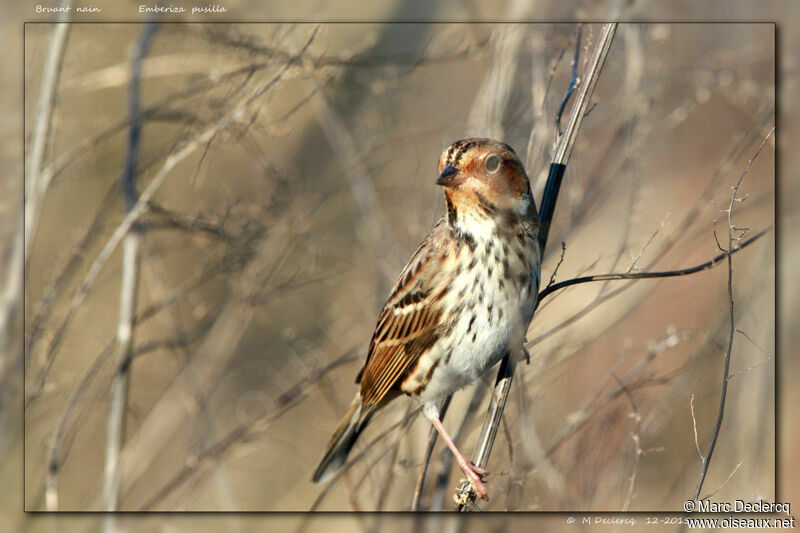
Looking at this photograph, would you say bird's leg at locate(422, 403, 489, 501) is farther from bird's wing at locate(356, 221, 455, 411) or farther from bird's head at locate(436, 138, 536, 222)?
bird's head at locate(436, 138, 536, 222)

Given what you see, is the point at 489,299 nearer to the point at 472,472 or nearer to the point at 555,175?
the point at 555,175

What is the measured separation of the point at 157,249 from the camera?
12.2ft

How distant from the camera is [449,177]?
252 centimetres

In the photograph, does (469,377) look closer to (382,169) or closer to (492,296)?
(492,296)

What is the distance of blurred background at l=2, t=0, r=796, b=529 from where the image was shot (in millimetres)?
3189

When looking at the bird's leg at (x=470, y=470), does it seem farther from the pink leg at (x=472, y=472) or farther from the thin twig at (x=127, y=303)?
the thin twig at (x=127, y=303)

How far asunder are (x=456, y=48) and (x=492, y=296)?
140 centimetres

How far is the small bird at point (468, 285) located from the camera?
2.66 m

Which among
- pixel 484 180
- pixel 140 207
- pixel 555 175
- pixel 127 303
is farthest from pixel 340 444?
pixel 555 175

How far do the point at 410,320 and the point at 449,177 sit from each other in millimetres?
779

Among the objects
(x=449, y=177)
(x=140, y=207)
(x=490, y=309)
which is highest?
(x=140, y=207)

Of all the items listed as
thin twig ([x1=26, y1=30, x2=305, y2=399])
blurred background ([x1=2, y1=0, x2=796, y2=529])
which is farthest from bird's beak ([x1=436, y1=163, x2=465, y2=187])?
thin twig ([x1=26, y1=30, x2=305, y2=399])

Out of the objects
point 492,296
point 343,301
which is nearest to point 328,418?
point 343,301

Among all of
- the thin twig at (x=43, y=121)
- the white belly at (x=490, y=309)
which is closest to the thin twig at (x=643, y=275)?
the white belly at (x=490, y=309)
